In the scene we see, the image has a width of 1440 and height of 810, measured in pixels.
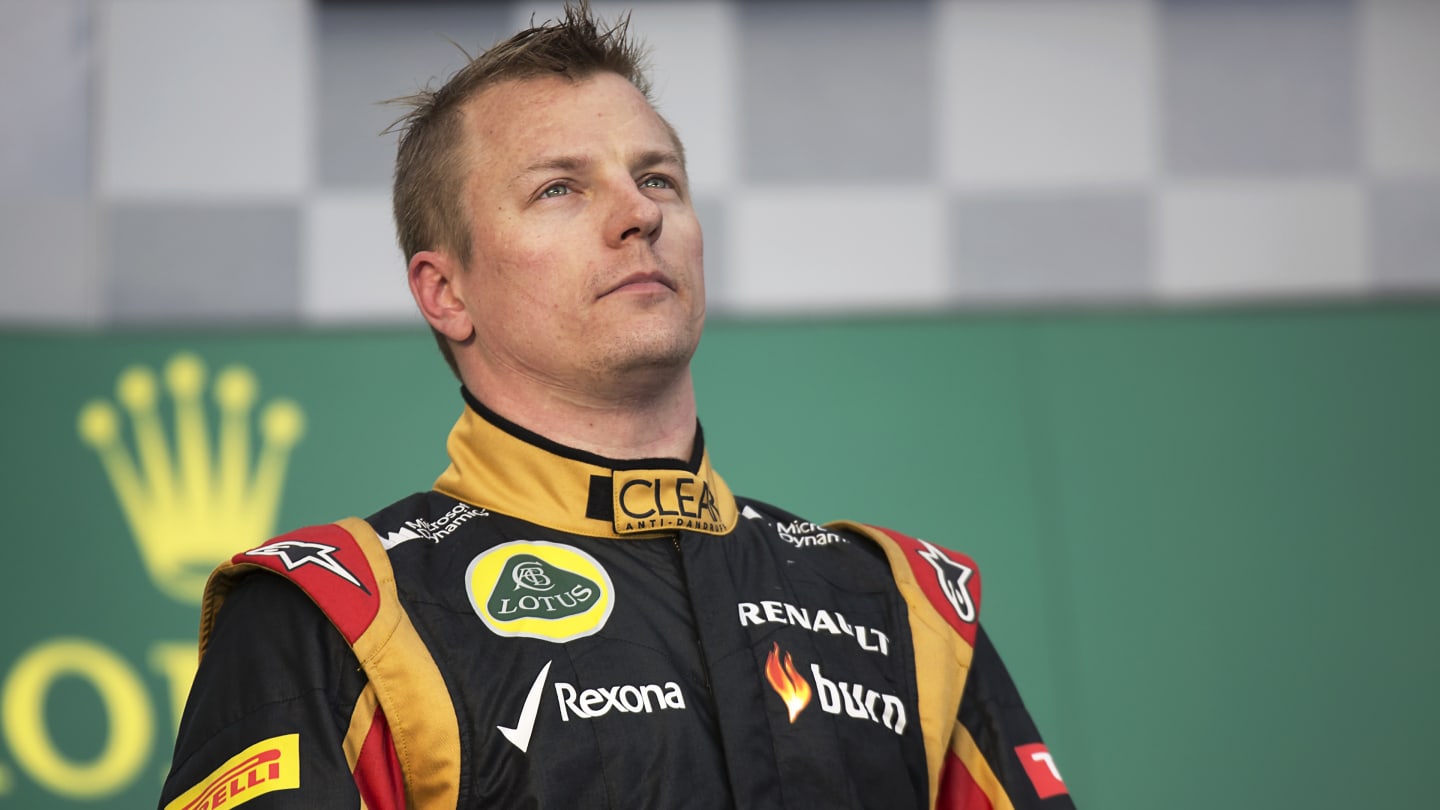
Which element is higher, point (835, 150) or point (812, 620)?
point (835, 150)

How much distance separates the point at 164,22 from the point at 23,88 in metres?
0.24

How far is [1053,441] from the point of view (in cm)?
229

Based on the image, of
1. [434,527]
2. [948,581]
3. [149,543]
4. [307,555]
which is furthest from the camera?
[149,543]

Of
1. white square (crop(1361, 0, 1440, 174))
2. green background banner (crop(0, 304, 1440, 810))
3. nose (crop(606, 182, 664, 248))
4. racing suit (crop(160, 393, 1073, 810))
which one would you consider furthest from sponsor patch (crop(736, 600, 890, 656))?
white square (crop(1361, 0, 1440, 174))

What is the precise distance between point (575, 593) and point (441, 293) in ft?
1.11

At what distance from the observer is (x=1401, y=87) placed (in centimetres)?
246

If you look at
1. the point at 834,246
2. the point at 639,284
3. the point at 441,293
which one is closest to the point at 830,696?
the point at 639,284

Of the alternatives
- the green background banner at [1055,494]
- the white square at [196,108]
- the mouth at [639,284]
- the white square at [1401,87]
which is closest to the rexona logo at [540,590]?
the mouth at [639,284]

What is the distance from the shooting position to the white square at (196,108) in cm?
241

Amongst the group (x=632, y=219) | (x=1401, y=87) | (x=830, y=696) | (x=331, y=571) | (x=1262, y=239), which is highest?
(x=1401, y=87)

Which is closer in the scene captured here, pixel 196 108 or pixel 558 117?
pixel 558 117

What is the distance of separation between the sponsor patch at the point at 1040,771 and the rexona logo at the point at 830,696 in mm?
135

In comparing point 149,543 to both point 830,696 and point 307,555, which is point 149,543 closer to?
point 307,555

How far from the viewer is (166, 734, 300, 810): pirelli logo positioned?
3.31ft
